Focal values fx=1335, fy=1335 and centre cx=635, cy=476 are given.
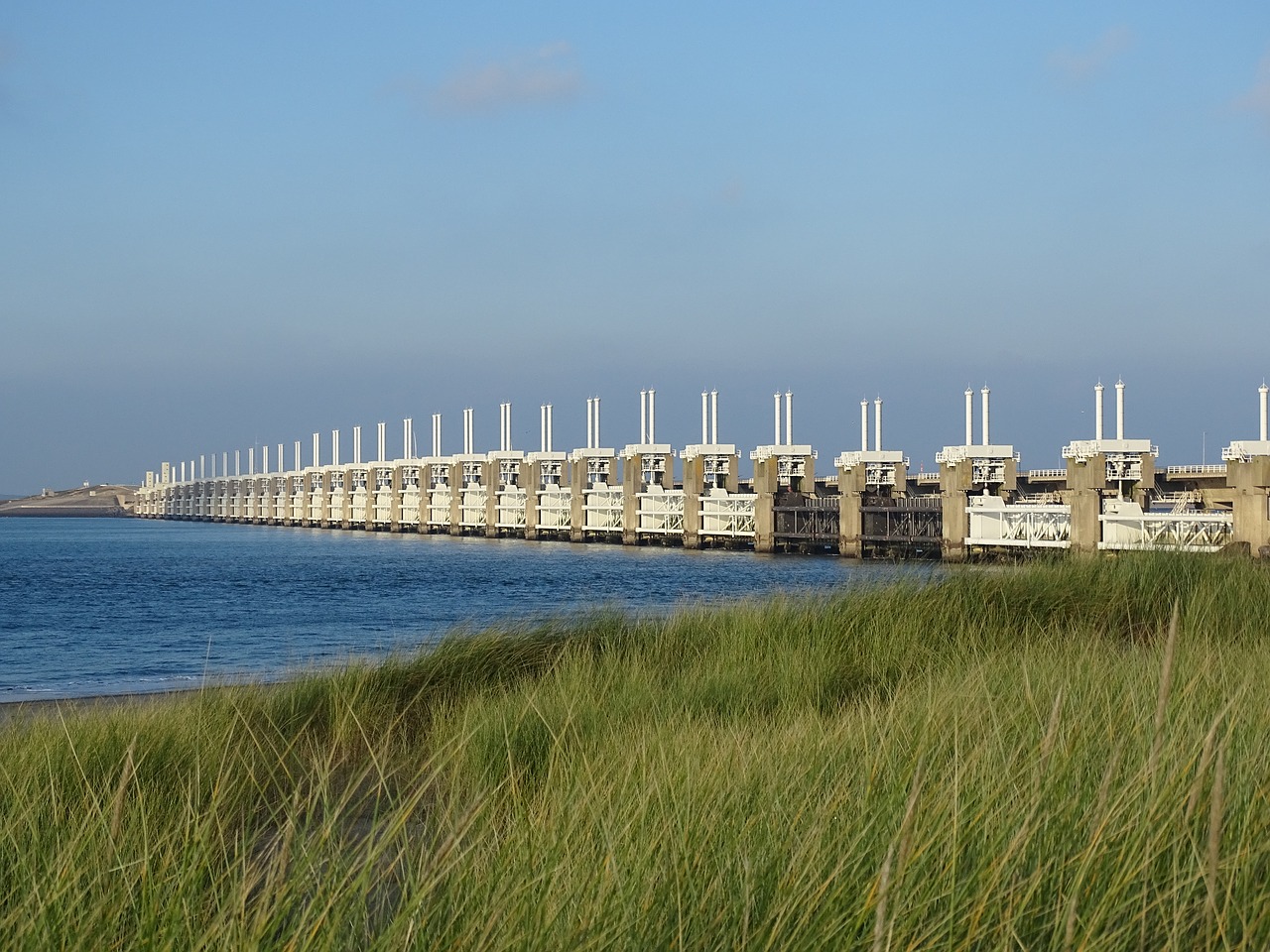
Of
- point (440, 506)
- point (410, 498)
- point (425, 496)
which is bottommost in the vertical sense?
point (440, 506)

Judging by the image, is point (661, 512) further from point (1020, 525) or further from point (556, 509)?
point (1020, 525)

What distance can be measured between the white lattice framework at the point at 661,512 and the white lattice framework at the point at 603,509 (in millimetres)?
2990

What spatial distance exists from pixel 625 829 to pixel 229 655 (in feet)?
64.4

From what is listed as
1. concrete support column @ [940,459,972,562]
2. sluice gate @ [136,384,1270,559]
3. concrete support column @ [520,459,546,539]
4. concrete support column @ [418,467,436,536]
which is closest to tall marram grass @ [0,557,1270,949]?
sluice gate @ [136,384,1270,559]

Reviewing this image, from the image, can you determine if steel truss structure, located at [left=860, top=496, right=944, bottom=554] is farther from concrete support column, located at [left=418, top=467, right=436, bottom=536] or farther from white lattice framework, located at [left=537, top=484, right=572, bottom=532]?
concrete support column, located at [left=418, top=467, right=436, bottom=536]

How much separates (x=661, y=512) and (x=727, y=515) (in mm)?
7087

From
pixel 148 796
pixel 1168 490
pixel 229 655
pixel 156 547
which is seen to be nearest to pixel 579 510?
pixel 156 547

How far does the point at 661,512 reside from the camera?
73500 millimetres

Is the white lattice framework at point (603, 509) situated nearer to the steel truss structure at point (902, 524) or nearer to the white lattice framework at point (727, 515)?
the white lattice framework at point (727, 515)

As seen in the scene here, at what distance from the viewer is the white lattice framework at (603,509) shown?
77625 millimetres

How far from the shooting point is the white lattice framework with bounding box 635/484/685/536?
71.6 metres

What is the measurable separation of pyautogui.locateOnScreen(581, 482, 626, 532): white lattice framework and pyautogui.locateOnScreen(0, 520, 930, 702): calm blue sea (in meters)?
3.13

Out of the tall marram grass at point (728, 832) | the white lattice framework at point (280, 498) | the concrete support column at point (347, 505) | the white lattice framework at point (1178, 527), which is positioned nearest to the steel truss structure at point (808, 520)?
the white lattice framework at point (1178, 527)

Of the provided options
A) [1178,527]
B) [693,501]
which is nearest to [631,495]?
[693,501]
